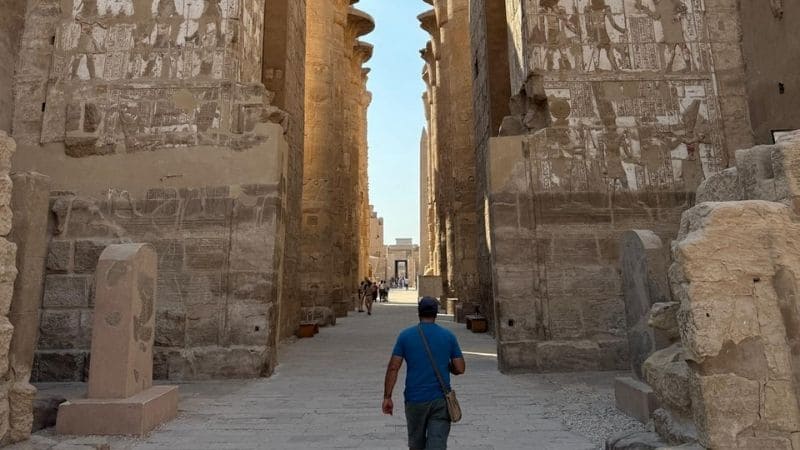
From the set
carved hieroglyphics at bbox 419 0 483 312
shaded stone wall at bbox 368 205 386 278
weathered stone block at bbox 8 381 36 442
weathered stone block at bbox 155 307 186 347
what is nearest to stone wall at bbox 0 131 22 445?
weathered stone block at bbox 8 381 36 442

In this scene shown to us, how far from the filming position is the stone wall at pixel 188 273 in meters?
5.86

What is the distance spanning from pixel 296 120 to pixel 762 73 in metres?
7.69

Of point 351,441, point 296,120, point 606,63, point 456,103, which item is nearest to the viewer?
point 351,441

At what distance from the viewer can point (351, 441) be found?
352 centimetres

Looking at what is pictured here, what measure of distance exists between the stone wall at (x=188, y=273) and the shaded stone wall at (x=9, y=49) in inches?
55.9

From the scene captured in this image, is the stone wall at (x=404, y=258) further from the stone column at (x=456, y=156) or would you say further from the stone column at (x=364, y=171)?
the stone column at (x=456, y=156)

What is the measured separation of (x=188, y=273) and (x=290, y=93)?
13.7 ft

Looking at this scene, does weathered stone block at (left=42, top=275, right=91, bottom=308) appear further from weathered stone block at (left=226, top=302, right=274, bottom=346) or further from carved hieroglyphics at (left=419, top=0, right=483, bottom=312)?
carved hieroglyphics at (left=419, top=0, right=483, bottom=312)

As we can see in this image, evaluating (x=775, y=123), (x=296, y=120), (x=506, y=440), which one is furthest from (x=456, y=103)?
(x=506, y=440)

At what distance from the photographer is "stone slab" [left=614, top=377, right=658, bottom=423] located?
12.1 ft

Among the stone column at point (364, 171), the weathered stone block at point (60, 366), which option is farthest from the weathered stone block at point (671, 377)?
the stone column at point (364, 171)

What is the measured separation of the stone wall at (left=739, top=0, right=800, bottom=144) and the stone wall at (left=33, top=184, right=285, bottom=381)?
267 inches

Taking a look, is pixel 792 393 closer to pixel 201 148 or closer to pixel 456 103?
pixel 201 148

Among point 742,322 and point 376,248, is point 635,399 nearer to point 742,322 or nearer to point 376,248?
point 742,322
